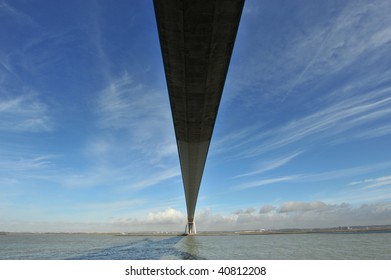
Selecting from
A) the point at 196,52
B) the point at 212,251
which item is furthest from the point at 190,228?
the point at 196,52

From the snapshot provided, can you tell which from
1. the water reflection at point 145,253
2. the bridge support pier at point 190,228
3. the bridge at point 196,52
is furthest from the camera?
the bridge support pier at point 190,228

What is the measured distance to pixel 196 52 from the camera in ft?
42.0

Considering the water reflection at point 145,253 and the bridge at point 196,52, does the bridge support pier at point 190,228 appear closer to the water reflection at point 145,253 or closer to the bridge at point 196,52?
the water reflection at point 145,253

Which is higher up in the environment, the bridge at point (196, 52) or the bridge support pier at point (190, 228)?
the bridge at point (196, 52)

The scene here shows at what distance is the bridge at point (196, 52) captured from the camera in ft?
34.3

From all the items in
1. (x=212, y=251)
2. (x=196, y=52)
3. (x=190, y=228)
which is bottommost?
(x=212, y=251)

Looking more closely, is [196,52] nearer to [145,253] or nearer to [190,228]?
[145,253]

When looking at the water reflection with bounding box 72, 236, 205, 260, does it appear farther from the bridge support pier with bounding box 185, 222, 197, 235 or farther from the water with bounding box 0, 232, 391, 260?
the bridge support pier with bounding box 185, 222, 197, 235

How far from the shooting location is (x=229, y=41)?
1220 cm

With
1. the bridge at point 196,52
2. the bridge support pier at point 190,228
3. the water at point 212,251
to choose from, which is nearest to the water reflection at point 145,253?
the water at point 212,251

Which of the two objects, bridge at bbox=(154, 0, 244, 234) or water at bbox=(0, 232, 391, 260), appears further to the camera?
water at bbox=(0, 232, 391, 260)

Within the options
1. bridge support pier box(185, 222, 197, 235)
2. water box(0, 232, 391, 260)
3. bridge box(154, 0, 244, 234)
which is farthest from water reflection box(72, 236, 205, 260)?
bridge support pier box(185, 222, 197, 235)

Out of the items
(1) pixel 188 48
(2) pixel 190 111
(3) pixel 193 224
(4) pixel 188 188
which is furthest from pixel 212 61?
(3) pixel 193 224

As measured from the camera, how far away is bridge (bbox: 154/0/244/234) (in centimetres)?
1047
